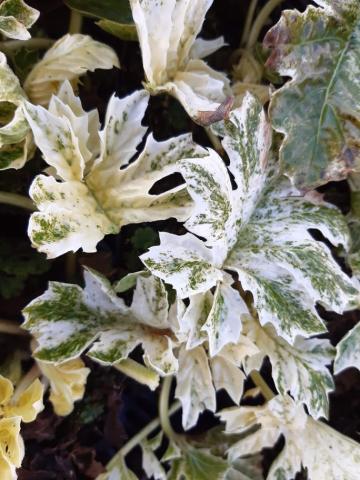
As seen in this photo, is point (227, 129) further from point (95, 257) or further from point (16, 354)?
point (16, 354)

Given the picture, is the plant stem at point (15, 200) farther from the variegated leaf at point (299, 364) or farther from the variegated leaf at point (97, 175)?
the variegated leaf at point (299, 364)

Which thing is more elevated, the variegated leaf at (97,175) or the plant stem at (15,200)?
the variegated leaf at (97,175)

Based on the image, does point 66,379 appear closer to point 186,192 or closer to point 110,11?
point 186,192

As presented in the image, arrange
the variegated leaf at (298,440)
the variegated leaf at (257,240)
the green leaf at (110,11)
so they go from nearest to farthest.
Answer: the variegated leaf at (257,240)
the green leaf at (110,11)
the variegated leaf at (298,440)

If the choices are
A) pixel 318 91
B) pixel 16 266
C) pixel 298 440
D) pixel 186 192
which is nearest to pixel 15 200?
pixel 16 266

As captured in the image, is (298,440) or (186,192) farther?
(298,440)

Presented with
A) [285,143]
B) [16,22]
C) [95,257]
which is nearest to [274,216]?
[285,143]

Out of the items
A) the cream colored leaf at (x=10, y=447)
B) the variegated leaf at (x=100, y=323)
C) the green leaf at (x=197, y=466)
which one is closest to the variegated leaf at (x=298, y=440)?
the green leaf at (x=197, y=466)
